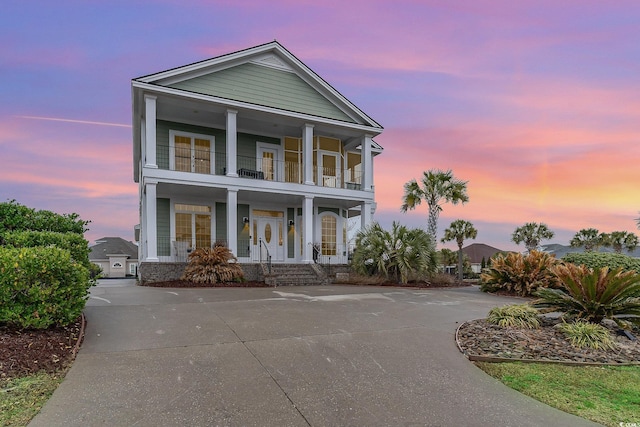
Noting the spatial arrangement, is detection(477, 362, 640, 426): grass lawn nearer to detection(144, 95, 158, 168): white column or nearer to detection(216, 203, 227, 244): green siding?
detection(144, 95, 158, 168): white column

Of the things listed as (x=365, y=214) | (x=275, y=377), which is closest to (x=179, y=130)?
(x=365, y=214)

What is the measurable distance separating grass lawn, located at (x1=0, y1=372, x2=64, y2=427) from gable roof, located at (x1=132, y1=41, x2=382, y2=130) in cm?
1310

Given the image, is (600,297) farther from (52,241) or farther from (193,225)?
(193,225)

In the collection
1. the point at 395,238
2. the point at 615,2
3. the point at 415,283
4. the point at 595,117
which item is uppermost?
the point at 615,2

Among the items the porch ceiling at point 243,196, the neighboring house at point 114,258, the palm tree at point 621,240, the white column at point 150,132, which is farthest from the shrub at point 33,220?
the palm tree at point 621,240

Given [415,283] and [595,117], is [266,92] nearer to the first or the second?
[415,283]

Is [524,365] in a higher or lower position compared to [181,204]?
lower

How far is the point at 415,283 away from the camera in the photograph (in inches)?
597

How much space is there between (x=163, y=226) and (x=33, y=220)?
26.3 feet

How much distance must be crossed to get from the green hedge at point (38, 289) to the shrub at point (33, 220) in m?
4.04

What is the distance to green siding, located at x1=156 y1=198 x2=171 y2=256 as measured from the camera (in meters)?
16.4

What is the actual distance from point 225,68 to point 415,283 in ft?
43.0

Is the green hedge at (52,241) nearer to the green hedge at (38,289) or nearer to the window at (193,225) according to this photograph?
the green hedge at (38,289)

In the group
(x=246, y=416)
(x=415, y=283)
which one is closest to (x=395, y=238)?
(x=415, y=283)
